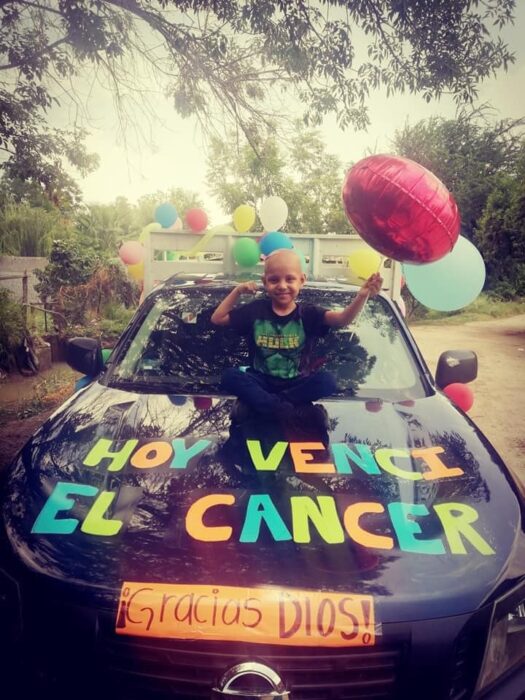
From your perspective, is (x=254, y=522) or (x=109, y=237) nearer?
(x=254, y=522)

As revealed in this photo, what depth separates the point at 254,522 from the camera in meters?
1.66

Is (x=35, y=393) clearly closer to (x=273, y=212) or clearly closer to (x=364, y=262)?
(x=273, y=212)

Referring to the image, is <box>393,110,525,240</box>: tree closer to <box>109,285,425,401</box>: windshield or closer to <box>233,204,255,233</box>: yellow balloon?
<box>233,204,255,233</box>: yellow balloon

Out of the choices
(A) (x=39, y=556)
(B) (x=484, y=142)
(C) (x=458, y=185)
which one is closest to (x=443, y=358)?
(A) (x=39, y=556)

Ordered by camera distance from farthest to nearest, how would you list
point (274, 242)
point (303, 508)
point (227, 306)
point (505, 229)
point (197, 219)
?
point (505, 229) → point (197, 219) → point (274, 242) → point (227, 306) → point (303, 508)

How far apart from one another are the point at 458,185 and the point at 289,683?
775 inches

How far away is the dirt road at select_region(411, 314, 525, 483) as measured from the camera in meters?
→ 5.38

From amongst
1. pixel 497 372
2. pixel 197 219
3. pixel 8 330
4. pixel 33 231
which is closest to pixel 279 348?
pixel 197 219

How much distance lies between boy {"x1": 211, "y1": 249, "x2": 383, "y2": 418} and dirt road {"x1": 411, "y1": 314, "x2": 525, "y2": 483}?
0.98 meters

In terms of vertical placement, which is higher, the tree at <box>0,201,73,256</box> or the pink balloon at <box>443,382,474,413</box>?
the tree at <box>0,201,73,256</box>

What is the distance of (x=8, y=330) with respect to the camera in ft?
24.2

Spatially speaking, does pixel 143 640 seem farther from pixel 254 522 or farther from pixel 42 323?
pixel 42 323

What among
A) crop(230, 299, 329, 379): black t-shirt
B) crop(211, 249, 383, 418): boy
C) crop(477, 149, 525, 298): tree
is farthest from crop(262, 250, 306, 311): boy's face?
crop(477, 149, 525, 298): tree

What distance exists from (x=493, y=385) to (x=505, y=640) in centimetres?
687
